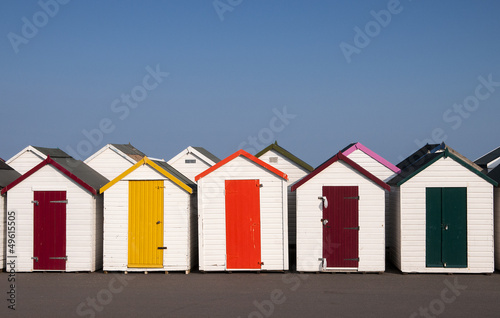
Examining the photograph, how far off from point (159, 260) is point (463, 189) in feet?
28.5

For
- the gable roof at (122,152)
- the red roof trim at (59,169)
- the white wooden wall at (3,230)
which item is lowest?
the white wooden wall at (3,230)

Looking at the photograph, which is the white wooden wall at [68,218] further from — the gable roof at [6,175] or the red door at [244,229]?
the red door at [244,229]

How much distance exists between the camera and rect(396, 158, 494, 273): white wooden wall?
1495cm

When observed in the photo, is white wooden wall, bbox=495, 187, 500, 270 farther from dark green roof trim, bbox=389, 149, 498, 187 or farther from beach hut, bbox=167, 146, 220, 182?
beach hut, bbox=167, 146, 220, 182

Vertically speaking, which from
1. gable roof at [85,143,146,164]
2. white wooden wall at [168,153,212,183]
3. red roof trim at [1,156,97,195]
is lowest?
red roof trim at [1,156,97,195]

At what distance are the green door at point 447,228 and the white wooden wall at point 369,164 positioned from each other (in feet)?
14.4

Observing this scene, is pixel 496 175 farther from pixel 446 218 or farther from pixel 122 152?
pixel 122 152

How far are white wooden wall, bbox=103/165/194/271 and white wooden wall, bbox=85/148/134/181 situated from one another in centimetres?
1042

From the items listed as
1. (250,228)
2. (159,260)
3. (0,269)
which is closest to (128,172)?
(159,260)

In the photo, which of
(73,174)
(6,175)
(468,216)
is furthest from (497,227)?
(6,175)

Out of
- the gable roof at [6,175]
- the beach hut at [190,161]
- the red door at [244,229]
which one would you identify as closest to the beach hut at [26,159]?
the beach hut at [190,161]

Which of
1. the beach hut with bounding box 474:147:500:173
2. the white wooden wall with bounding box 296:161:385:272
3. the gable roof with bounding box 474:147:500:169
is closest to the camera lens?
the white wooden wall with bounding box 296:161:385:272

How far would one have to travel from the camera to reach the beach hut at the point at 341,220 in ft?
49.6

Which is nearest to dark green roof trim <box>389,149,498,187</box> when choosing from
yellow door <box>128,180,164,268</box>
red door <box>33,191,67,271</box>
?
yellow door <box>128,180,164,268</box>
